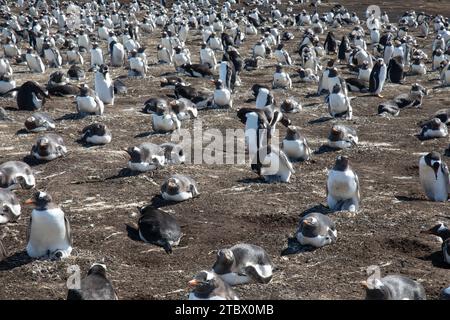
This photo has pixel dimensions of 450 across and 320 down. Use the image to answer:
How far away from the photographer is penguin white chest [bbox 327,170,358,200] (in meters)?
9.27

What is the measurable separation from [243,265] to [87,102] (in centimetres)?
848

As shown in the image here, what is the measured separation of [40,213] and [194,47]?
2204cm

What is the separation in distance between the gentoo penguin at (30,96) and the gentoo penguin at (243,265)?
9259 millimetres

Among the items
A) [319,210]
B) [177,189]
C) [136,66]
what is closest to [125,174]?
[177,189]

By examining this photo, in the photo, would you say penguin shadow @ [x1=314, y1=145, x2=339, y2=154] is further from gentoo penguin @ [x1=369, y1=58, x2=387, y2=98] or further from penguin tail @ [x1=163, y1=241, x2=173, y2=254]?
gentoo penguin @ [x1=369, y1=58, x2=387, y2=98]

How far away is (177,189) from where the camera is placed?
31.6 ft

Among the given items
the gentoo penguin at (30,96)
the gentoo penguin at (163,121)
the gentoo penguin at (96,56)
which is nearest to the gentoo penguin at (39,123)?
the gentoo penguin at (30,96)

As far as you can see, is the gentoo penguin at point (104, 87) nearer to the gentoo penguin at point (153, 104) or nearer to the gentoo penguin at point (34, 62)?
the gentoo penguin at point (153, 104)

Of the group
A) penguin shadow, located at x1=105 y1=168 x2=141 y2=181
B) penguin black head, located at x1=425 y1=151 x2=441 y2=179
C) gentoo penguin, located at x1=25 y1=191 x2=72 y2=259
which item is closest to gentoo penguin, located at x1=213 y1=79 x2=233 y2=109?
penguin shadow, located at x1=105 y1=168 x2=141 y2=181

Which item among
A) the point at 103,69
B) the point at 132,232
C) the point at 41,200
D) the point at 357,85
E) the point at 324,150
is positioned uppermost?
the point at 103,69

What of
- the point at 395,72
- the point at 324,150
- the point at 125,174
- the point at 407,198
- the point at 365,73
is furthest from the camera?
the point at 395,72

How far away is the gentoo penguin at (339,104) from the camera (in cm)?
1512

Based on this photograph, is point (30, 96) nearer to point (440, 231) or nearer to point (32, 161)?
point (32, 161)
